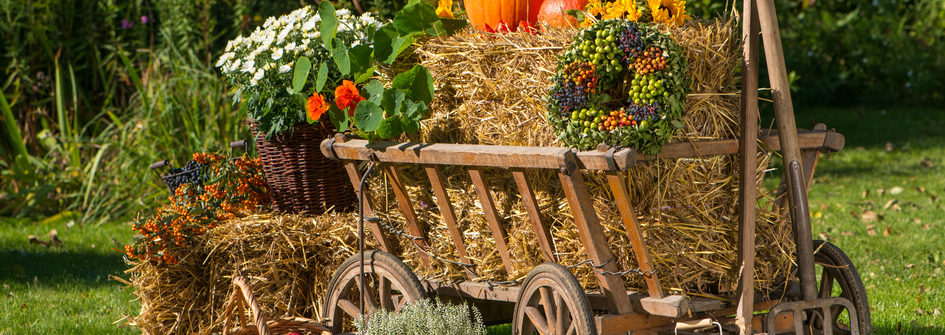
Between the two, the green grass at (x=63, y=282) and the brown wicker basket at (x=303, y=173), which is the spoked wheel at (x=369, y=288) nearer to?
the brown wicker basket at (x=303, y=173)

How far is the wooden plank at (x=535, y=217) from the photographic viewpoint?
8.88ft

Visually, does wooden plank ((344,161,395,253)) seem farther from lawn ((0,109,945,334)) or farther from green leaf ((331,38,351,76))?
lawn ((0,109,945,334))

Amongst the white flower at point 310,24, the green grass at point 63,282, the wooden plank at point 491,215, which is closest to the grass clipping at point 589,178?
the wooden plank at point 491,215

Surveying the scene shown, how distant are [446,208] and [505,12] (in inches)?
29.3

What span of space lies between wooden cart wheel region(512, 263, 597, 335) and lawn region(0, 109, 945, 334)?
167cm

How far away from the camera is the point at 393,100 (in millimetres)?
3035

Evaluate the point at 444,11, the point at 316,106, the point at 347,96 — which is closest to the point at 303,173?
the point at 316,106

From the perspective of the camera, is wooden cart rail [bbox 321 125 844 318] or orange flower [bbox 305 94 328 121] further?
orange flower [bbox 305 94 328 121]

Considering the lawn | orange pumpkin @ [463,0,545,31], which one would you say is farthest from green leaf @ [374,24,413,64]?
the lawn

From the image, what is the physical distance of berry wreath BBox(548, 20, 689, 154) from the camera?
8.03 feet

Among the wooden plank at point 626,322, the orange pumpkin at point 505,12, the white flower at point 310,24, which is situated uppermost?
the orange pumpkin at point 505,12

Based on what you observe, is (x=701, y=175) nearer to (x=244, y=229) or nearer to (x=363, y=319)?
(x=363, y=319)

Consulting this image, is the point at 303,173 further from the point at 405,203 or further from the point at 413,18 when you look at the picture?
the point at 413,18

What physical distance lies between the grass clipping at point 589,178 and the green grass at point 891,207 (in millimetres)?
1391
